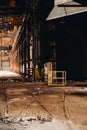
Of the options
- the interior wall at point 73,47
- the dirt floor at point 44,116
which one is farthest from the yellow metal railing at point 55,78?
the dirt floor at point 44,116

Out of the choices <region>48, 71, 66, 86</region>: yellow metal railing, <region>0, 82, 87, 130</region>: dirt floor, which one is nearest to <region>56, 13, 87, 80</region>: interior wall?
<region>48, 71, 66, 86</region>: yellow metal railing

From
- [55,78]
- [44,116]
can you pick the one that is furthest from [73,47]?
[44,116]

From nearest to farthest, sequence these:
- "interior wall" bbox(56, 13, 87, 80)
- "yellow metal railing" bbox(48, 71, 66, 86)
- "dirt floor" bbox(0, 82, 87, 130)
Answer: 1. "dirt floor" bbox(0, 82, 87, 130)
2. "yellow metal railing" bbox(48, 71, 66, 86)
3. "interior wall" bbox(56, 13, 87, 80)

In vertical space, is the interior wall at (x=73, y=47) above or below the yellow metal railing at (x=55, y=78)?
above

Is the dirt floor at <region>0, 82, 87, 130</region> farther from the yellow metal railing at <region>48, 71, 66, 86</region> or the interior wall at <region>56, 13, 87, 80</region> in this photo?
the interior wall at <region>56, 13, 87, 80</region>

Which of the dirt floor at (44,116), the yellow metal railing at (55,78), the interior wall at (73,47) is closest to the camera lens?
the dirt floor at (44,116)

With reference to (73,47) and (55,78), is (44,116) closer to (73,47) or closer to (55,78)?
(55,78)

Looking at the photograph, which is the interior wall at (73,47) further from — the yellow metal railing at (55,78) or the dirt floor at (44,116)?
the dirt floor at (44,116)

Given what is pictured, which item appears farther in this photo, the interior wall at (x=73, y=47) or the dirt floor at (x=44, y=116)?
the interior wall at (x=73, y=47)

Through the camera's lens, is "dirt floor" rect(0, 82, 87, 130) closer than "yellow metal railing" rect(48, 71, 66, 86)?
Yes

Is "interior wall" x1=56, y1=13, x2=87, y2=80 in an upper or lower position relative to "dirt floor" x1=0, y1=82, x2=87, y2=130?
upper

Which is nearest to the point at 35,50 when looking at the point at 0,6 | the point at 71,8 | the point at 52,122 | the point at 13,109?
the point at 71,8

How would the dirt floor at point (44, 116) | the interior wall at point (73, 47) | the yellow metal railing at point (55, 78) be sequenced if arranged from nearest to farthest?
the dirt floor at point (44, 116) → the yellow metal railing at point (55, 78) → the interior wall at point (73, 47)

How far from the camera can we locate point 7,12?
1052 inches
